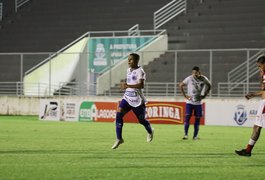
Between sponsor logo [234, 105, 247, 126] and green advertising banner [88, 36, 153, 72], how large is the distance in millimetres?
8410

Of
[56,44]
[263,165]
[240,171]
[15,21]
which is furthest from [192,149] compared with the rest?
[15,21]

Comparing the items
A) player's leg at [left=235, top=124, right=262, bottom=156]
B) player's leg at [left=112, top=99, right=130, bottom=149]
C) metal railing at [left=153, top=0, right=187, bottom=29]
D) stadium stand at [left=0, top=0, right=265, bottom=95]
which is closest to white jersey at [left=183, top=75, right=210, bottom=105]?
player's leg at [left=112, top=99, right=130, bottom=149]

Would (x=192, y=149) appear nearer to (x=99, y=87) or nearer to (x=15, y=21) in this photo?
(x=99, y=87)

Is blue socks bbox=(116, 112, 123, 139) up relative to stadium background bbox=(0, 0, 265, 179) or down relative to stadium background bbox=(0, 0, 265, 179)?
down

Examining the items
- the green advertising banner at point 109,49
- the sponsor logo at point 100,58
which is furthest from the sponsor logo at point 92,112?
the sponsor logo at point 100,58

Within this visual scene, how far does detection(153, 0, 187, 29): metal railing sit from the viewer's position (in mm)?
42781

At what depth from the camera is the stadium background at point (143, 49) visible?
34.8 metres

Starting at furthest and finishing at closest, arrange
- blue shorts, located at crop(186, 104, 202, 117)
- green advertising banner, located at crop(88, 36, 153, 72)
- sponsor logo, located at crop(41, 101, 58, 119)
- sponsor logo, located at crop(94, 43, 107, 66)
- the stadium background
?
1. green advertising banner, located at crop(88, 36, 153, 72)
2. sponsor logo, located at crop(94, 43, 107, 66)
3. sponsor logo, located at crop(41, 101, 58, 119)
4. the stadium background
5. blue shorts, located at crop(186, 104, 202, 117)

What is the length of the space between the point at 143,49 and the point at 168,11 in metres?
4.77

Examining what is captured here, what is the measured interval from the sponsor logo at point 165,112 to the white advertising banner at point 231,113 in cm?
120

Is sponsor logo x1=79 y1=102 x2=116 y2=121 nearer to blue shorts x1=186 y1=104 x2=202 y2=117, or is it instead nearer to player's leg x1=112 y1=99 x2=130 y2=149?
blue shorts x1=186 y1=104 x2=202 y2=117

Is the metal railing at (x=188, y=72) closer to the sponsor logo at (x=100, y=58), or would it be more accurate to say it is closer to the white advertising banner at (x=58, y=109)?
the sponsor logo at (x=100, y=58)

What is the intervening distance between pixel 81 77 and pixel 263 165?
2518cm

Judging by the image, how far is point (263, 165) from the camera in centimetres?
1324
